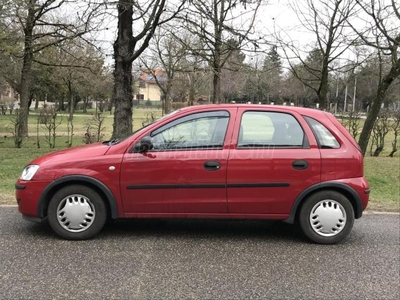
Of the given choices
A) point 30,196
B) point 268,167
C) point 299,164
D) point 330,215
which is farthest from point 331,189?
point 30,196

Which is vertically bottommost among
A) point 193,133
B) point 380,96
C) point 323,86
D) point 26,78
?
point 193,133

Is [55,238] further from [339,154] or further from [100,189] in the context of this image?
[339,154]

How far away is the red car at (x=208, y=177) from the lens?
14.8 feet

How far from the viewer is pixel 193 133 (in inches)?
182

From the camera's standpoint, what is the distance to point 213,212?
463 cm

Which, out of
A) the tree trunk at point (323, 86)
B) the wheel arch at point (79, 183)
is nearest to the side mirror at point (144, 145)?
the wheel arch at point (79, 183)

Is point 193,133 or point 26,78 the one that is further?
point 26,78

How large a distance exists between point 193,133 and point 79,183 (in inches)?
55.7

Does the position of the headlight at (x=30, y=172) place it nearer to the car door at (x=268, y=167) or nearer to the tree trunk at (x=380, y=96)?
the car door at (x=268, y=167)

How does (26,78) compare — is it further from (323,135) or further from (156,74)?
(156,74)

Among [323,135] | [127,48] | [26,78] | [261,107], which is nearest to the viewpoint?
[323,135]

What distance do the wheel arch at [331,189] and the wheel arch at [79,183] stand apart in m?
2.05

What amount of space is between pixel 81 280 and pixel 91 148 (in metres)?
1.65

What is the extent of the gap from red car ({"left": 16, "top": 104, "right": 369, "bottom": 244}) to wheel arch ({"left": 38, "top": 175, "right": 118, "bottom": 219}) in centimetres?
1
